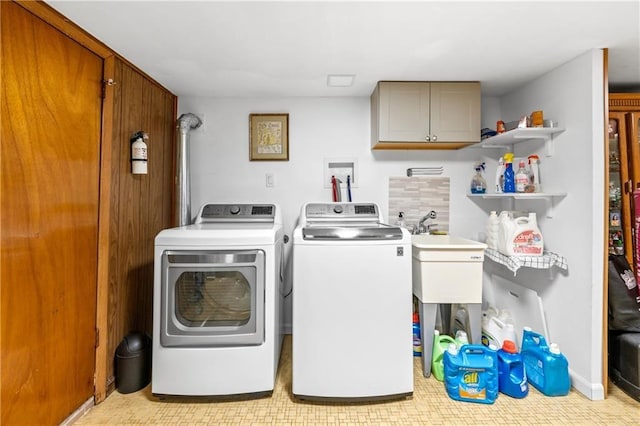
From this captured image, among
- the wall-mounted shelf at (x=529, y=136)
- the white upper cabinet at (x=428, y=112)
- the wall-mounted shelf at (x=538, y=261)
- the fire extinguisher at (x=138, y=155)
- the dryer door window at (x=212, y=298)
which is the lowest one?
the dryer door window at (x=212, y=298)

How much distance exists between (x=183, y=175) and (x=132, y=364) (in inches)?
50.7

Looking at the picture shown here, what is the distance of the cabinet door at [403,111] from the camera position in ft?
7.48

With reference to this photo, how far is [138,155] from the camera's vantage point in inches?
77.4

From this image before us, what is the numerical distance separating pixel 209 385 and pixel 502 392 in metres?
1.70

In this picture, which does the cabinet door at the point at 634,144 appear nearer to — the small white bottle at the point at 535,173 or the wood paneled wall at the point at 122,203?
the small white bottle at the point at 535,173

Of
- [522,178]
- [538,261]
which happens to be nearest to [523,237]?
[538,261]

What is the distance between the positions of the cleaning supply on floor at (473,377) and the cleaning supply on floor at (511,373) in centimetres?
8

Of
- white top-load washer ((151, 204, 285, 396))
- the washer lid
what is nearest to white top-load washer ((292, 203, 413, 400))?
the washer lid

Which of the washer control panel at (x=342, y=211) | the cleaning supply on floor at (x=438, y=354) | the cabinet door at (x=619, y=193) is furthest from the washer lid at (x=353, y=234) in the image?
the cabinet door at (x=619, y=193)

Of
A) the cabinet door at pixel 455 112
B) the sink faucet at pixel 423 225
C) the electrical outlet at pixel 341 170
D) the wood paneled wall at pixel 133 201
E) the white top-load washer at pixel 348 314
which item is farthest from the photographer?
the electrical outlet at pixel 341 170

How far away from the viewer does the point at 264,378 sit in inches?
68.8

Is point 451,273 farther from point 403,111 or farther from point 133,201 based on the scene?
point 133,201

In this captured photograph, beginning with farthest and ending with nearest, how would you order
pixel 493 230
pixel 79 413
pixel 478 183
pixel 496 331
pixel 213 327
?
1. pixel 478 183
2. pixel 493 230
3. pixel 496 331
4. pixel 213 327
5. pixel 79 413

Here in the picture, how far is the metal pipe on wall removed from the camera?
2.36 m
